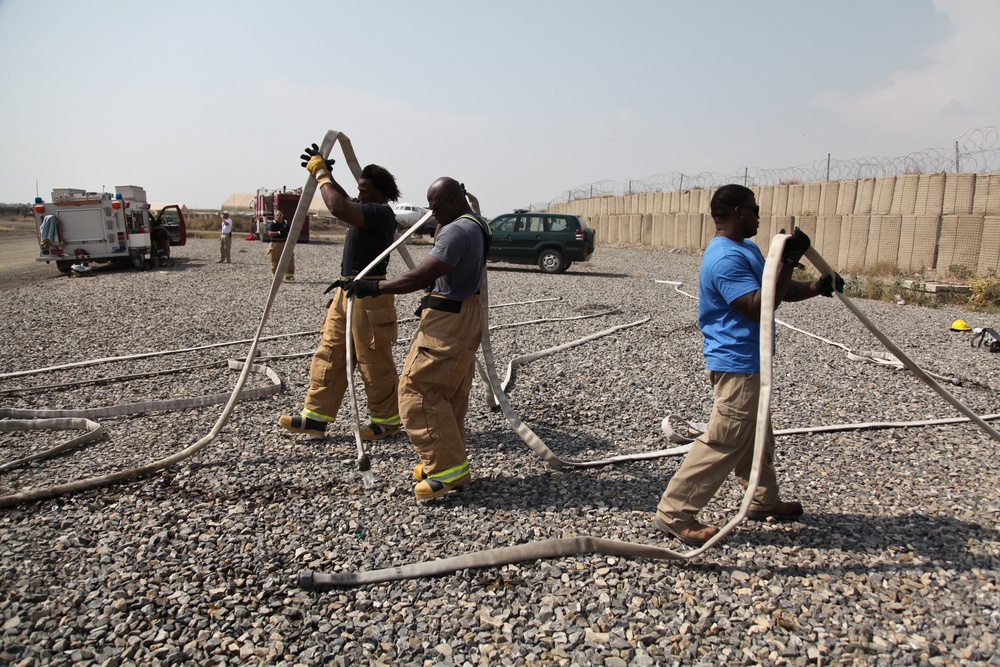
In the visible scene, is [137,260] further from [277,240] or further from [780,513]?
[780,513]

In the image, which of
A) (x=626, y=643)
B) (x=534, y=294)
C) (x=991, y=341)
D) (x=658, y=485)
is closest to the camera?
(x=626, y=643)

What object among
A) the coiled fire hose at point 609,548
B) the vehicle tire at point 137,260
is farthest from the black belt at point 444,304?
the vehicle tire at point 137,260

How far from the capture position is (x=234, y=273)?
56.9ft

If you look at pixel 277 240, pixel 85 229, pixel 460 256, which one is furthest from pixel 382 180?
pixel 85 229

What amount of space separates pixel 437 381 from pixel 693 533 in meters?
1.52

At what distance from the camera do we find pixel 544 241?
17188 millimetres

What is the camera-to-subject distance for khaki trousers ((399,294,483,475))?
359 cm

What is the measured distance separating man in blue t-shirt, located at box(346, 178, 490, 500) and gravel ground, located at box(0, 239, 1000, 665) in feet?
0.89

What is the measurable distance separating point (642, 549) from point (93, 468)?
345cm

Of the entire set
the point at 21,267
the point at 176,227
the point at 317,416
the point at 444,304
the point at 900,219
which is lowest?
the point at 317,416

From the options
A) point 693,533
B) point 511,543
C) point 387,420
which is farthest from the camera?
point 387,420

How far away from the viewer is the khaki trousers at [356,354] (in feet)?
14.9

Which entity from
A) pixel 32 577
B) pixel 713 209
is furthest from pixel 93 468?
pixel 713 209

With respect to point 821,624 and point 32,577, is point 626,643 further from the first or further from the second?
point 32,577
